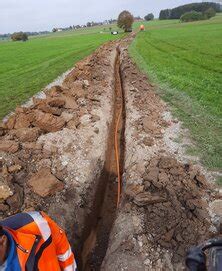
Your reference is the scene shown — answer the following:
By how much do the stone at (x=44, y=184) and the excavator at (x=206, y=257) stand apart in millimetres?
4766

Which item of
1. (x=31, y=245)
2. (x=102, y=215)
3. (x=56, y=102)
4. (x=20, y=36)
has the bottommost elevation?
(x=20, y=36)

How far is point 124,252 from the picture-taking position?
18.9 feet

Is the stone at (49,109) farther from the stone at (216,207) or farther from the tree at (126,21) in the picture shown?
the tree at (126,21)

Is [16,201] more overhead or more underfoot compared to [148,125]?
more overhead

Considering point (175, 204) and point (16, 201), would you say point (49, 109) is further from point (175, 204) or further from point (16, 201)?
point (175, 204)

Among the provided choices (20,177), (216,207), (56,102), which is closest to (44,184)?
(20,177)

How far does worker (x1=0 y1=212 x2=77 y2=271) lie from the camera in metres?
2.95

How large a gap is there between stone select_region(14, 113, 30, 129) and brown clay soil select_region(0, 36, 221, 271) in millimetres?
32

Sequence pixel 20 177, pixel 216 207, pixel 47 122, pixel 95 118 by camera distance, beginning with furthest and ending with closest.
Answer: pixel 95 118, pixel 47 122, pixel 20 177, pixel 216 207

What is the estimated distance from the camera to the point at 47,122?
9.73 meters

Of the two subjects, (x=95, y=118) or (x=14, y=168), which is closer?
(x=14, y=168)

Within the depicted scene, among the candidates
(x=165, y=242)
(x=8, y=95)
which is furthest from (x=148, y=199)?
(x=8, y=95)

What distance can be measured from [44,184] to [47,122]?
111 inches

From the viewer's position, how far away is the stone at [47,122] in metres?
9.71
